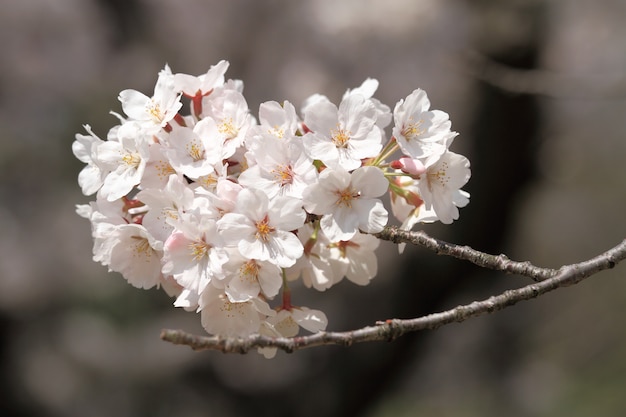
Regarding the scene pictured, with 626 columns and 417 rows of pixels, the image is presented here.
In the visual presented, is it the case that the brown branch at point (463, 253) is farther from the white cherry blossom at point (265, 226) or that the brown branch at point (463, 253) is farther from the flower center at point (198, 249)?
the flower center at point (198, 249)

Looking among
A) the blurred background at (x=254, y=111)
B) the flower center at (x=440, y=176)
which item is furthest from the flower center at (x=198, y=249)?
the blurred background at (x=254, y=111)

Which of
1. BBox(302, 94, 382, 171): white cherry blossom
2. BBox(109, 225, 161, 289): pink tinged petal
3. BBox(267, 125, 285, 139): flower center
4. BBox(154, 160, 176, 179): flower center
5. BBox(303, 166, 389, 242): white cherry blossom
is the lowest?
BBox(109, 225, 161, 289): pink tinged petal

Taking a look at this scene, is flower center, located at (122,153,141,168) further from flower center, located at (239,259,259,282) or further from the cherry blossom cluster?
flower center, located at (239,259,259,282)

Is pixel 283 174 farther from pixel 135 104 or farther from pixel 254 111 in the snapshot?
pixel 254 111

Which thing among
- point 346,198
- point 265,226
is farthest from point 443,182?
point 265,226

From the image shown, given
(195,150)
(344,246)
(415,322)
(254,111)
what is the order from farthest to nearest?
(254,111) < (344,246) < (195,150) < (415,322)

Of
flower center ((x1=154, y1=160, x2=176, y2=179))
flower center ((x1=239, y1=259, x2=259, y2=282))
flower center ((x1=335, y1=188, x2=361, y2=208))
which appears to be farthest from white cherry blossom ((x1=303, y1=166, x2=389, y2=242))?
flower center ((x1=154, y1=160, x2=176, y2=179))
